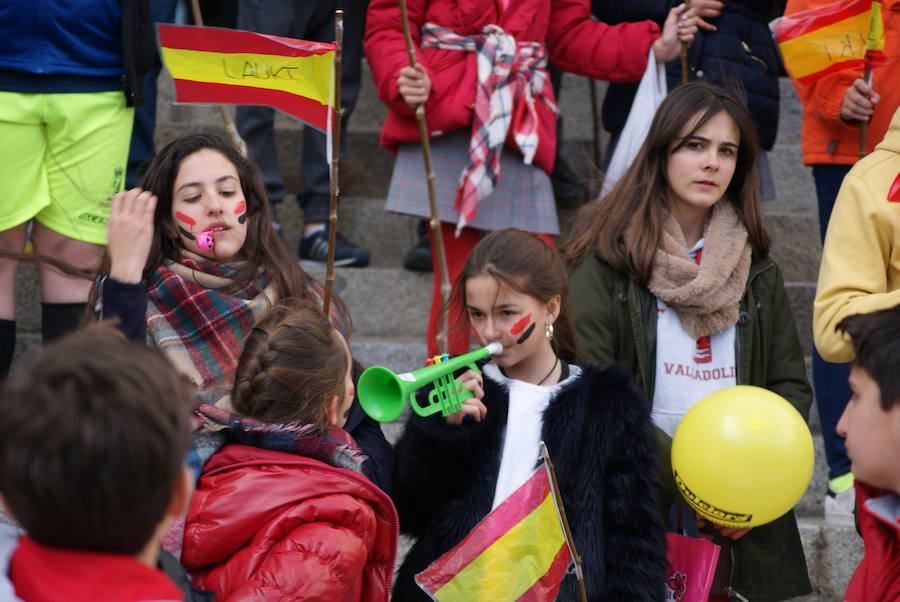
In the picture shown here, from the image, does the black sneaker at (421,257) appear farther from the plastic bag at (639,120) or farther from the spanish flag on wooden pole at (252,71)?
the spanish flag on wooden pole at (252,71)

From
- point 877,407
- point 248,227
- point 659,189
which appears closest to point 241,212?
point 248,227

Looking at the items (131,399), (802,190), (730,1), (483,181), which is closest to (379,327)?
(483,181)

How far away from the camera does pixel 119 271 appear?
2.46 meters

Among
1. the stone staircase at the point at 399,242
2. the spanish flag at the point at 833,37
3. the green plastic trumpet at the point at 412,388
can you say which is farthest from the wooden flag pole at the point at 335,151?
the spanish flag at the point at 833,37

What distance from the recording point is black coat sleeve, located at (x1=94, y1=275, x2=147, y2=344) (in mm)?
2412

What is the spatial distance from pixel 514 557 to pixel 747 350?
114 centimetres

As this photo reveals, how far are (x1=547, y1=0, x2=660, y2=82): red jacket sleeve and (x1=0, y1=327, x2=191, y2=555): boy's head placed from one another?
3.10m

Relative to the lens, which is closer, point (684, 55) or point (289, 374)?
point (289, 374)

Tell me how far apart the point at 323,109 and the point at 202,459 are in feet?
3.50

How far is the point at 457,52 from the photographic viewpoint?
413 cm

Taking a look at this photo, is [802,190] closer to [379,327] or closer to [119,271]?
[379,327]

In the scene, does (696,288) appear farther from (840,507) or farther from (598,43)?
(598,43)

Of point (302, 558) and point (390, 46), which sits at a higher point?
point (390, 46)

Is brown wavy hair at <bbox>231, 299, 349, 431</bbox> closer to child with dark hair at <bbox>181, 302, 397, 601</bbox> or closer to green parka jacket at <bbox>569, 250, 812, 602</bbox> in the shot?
child with dark hair at <bbox>181, 302, 397, 601</bbox>
